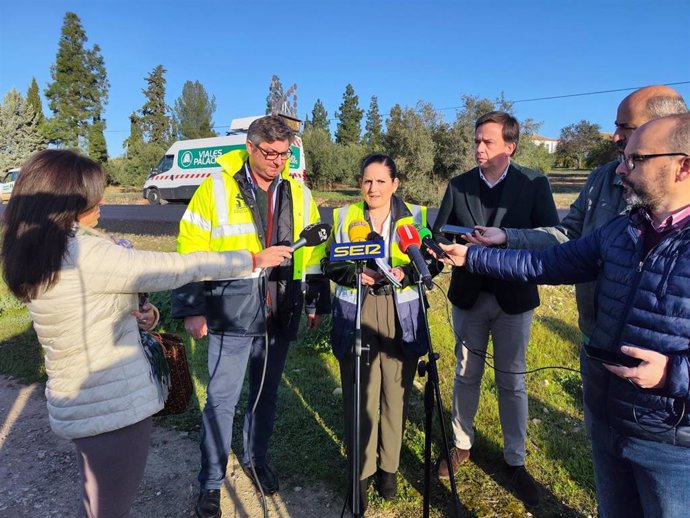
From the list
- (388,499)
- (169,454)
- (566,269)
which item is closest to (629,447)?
(566,269)

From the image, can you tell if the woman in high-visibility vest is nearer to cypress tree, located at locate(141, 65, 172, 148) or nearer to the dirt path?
the dirt path

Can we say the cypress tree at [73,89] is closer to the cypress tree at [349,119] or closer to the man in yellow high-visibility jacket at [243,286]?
the cypress tree at [349,119]

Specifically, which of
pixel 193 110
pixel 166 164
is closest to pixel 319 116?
pixel 193 110

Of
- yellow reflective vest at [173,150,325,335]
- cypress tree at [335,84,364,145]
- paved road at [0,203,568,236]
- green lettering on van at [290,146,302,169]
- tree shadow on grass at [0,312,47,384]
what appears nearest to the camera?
yellow reflective vest at [173,150,325,335]

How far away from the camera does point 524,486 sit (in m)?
3.09

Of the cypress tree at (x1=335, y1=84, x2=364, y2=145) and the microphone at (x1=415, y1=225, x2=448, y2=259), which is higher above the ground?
the cypress tree at (x1=335, y1=84, x2=364, y2=145)

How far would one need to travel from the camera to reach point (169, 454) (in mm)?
3646

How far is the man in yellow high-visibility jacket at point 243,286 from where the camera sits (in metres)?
2.77

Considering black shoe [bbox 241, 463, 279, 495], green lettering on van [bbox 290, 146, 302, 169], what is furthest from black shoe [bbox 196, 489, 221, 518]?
green lettering on van [bbox 290, 146, 302, 169]

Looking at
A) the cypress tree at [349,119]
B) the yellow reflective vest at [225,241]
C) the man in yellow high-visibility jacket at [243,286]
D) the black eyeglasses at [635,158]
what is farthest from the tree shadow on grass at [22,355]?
the cypress tree at [349,119]

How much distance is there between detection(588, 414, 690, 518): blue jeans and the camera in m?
1.58

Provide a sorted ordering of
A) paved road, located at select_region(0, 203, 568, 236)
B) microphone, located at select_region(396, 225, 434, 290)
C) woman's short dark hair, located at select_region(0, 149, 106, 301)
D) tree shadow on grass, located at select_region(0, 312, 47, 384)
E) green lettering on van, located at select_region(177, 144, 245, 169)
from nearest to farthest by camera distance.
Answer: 1. woman's short dark hair, located at select_region(0, 149, 106, 301)
2. microphone, located at select_region(396, 225, 434, 290)
3. tree shadow on grass, located at select_region(0, 312, 47, 384)
4. paved road, located at select_region(0, 203, 568, 236)
5. green lettering on van, located at select_region(177, 144, 245, 169)

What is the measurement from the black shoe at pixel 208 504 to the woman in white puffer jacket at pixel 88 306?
929 mm

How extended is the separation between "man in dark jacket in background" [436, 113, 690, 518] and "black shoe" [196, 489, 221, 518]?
88.9 inches
